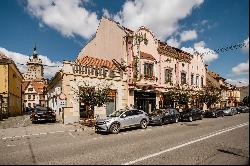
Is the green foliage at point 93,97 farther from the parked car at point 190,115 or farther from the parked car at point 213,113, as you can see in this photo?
the parked car at point 213,113

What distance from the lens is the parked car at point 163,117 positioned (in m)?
21.6

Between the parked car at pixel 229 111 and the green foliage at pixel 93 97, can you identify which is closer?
the green foliage at pixel 93 97

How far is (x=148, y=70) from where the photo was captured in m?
29.6

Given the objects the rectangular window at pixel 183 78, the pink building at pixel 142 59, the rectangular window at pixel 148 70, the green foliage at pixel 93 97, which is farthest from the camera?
the rectangular window at pixel 183 78

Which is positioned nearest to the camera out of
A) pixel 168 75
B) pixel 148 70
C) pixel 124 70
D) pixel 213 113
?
pixel 124 70

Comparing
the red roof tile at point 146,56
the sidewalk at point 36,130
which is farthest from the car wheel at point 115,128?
the red roof tile at point 146,56

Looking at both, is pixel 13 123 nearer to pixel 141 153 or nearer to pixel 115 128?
pixel 115 128

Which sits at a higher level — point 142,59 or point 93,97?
point 142,59

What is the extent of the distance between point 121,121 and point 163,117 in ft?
19.4

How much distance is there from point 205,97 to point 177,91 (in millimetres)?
7742

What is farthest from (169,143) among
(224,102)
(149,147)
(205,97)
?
(224,102)


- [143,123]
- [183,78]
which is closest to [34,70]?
[183,78]

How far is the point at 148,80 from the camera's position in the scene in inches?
1158

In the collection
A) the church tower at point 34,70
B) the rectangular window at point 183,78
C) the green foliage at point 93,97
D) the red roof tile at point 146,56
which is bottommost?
the green foliage at point 93,97
